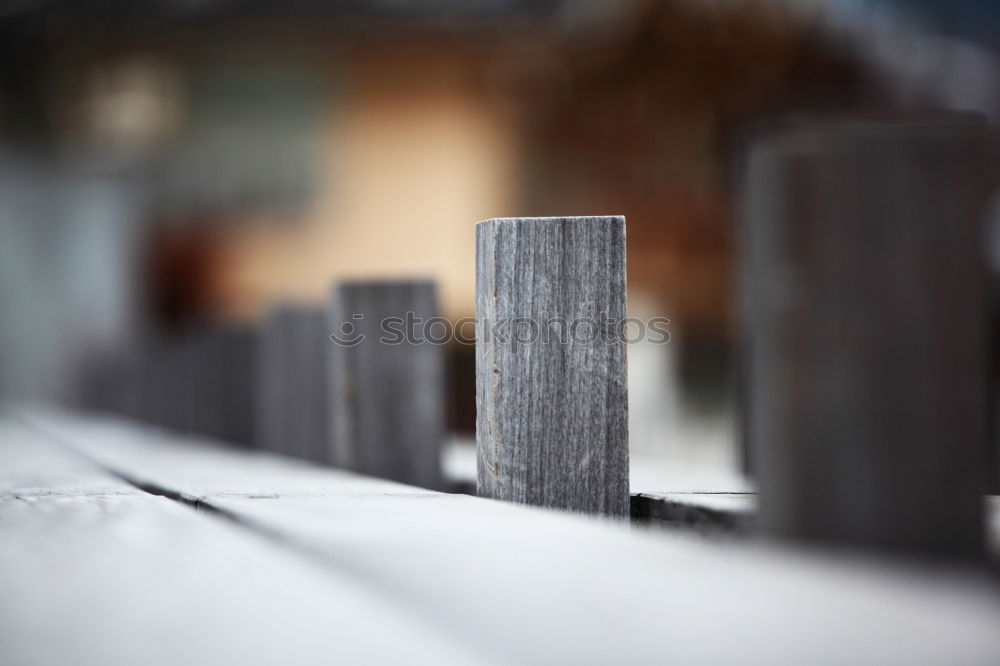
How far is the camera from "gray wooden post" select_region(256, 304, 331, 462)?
2.93 metres

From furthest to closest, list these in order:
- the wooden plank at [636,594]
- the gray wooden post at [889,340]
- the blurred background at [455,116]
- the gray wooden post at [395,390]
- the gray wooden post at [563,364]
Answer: the blurred background at [455,116] < the gray wooden post at [395,390] < the gray wooden post at [563,364] < the gray wooden post at [889,340] < the wooden plank at [636,594]

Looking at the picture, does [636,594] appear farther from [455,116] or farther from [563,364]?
[455,116]

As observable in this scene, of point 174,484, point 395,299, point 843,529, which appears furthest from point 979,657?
point 395,299

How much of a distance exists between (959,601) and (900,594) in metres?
0.04

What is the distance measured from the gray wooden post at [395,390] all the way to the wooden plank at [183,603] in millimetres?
924

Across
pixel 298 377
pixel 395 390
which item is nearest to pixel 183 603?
pixel 395 390

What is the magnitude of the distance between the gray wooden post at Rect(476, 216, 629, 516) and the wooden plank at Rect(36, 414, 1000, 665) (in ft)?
0.92

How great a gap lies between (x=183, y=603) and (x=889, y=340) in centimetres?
62

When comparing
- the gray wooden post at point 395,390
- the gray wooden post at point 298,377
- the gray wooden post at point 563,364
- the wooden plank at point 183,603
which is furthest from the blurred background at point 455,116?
the wooden plank at point 183,603

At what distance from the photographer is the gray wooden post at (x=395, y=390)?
2.30m

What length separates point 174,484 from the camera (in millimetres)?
1927

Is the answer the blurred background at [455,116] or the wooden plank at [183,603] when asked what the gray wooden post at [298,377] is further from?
the blurred background at [455,116]

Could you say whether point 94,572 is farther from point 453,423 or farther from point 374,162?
point 374,162

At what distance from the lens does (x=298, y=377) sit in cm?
299
